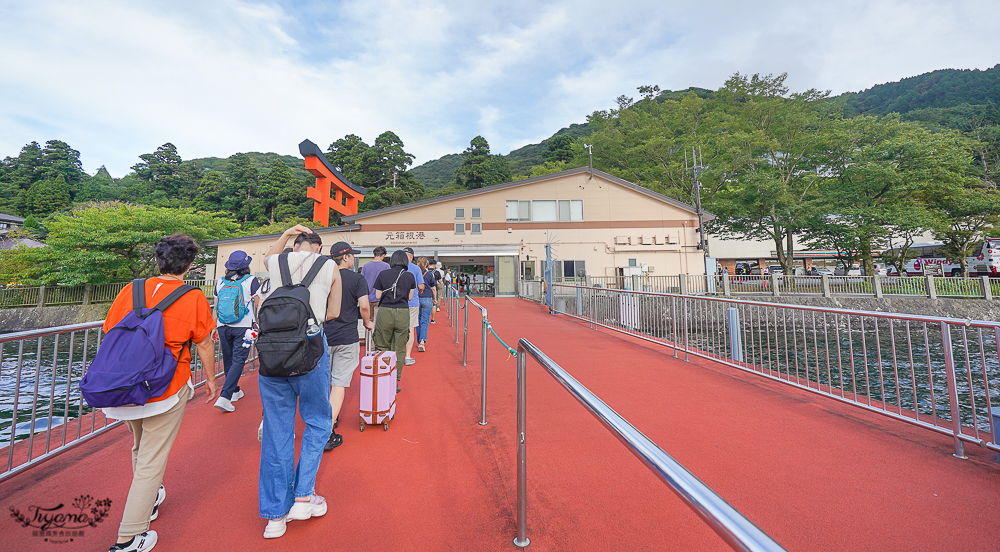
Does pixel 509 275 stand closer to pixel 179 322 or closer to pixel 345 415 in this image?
pixel 345 415

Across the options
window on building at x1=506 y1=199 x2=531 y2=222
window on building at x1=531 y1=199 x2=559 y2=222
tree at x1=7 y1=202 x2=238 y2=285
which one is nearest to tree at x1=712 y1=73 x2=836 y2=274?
window on building at x1=531 y1=199 x2=559 y2=222

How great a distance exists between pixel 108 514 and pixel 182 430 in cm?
141

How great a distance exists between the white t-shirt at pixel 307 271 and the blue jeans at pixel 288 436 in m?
0.33

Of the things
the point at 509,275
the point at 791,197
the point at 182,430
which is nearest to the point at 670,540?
the point at 182,430

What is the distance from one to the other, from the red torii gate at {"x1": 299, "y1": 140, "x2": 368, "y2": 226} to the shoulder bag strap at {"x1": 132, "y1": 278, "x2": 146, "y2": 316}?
53.4 ft

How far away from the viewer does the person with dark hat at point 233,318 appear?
13.5 feet

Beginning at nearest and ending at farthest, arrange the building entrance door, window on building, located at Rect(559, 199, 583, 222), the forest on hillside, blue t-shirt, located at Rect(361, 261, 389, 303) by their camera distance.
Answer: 1. blue t-shirt, located at Rect(361, 261, 389, 303)
2. the forest on hillside
3. the building entrance door
4. window on building, located at Rect(559, 199, 583, 222)

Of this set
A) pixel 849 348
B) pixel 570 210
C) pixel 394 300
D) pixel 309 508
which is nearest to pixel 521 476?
pixel 309 508

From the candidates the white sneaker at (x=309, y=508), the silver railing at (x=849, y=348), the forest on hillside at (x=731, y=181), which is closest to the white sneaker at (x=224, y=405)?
the white sneaker at (x=309, y=508)

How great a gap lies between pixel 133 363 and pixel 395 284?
2812 mm

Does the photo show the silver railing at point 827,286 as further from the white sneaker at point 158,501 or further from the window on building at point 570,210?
the white sneaker at point 158,501

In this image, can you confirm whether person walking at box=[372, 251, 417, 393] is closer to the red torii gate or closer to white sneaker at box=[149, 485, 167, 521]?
white sneaker at box=[149, 485, 167, 521]

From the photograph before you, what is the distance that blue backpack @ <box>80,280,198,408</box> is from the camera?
1.78m

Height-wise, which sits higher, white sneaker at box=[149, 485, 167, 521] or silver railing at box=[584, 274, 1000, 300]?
silver railing at box=[584, 274, 1000, 300]
